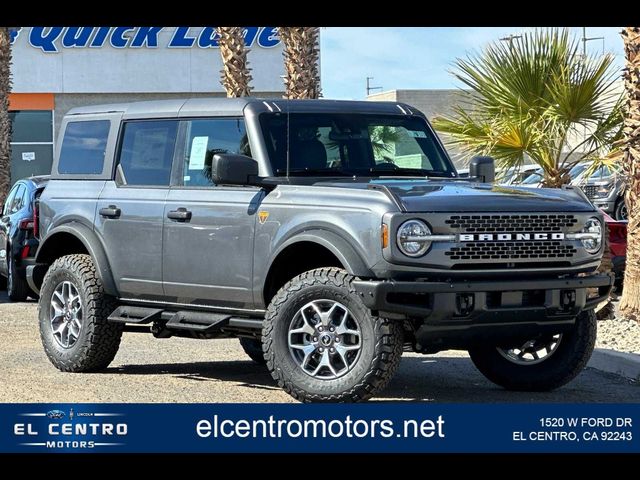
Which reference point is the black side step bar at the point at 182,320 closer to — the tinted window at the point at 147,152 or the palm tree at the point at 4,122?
the tinted window at the point at 147,152

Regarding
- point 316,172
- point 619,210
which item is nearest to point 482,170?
point 316,172

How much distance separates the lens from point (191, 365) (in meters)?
10.8

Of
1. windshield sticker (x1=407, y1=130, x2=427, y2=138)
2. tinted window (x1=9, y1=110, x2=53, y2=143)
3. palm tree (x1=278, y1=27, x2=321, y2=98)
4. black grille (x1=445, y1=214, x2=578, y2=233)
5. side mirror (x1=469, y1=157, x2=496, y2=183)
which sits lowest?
black grille (x1=445, y1=214, x2=578, y2=233)

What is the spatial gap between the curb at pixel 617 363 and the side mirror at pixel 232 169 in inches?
136

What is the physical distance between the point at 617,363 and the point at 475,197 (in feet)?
9.48

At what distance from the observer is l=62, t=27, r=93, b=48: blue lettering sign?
124 feet

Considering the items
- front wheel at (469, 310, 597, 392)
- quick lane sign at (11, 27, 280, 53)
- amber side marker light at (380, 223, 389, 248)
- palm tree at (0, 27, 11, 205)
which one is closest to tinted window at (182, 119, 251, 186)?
amber side marker light at (380, 223, 389, 248)

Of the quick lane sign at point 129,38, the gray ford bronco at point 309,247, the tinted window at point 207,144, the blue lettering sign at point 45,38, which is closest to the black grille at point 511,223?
the gray ford bronco at point 309,247

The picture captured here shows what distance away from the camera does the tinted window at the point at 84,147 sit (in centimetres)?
1029

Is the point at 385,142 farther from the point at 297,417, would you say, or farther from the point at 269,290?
the point at 297,417

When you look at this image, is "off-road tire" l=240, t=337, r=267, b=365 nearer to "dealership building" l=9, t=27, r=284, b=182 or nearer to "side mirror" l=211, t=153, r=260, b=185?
"side mirror" l=211, t=153, r=260, b=185

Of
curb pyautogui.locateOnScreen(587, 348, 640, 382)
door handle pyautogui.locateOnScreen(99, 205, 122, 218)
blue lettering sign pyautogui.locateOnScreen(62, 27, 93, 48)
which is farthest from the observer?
blue lettering sign pyautogui.locateOnScreen(62, 27, 93, 48)

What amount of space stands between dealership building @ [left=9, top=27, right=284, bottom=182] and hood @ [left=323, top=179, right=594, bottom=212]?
2983 cm

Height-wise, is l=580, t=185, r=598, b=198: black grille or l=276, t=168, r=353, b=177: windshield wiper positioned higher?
l=276, t=168, r=353, b=177: windshield wiper
